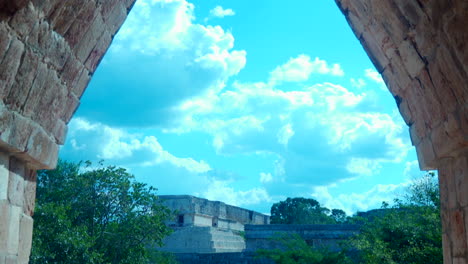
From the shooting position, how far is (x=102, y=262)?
15.8 metres

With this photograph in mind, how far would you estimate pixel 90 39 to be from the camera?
12.9 feet

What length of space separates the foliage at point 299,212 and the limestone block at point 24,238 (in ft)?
116

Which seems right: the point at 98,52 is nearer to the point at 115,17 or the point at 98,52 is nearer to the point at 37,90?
the point at 115,17

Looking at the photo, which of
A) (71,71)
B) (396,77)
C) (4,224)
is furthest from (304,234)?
(4,224)

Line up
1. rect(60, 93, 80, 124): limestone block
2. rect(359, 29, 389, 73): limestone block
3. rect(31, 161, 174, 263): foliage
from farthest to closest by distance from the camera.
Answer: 1. rect(31, 161, 174, 263): foliage
2. rect(359, 29, 389, 73): limestone block
3. rect(60, 93, 80, 124): limestone block

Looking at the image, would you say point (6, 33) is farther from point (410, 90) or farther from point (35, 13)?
point (410, 90)

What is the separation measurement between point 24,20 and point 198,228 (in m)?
18.9

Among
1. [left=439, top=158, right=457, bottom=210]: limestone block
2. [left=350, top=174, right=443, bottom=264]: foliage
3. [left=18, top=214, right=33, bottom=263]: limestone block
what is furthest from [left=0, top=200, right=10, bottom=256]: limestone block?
[left=350, top=174, right=443, bottom=264]: foliage

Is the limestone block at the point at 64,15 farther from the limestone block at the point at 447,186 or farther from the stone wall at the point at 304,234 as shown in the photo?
the stone wall at the point at 304,234

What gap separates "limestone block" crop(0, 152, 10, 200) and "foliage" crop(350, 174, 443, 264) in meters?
10.8

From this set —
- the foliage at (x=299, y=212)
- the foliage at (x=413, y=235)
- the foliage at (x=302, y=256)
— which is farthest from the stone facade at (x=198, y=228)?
the foliage at (x=299, y=212)

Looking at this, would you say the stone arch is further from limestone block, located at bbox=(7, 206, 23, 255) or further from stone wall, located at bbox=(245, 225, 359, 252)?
stone wall, located at bbox=(245, 225, 359, 252)

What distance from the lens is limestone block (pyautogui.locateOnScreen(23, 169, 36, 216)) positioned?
3840mm

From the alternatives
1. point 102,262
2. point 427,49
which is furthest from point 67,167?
point 427,49
